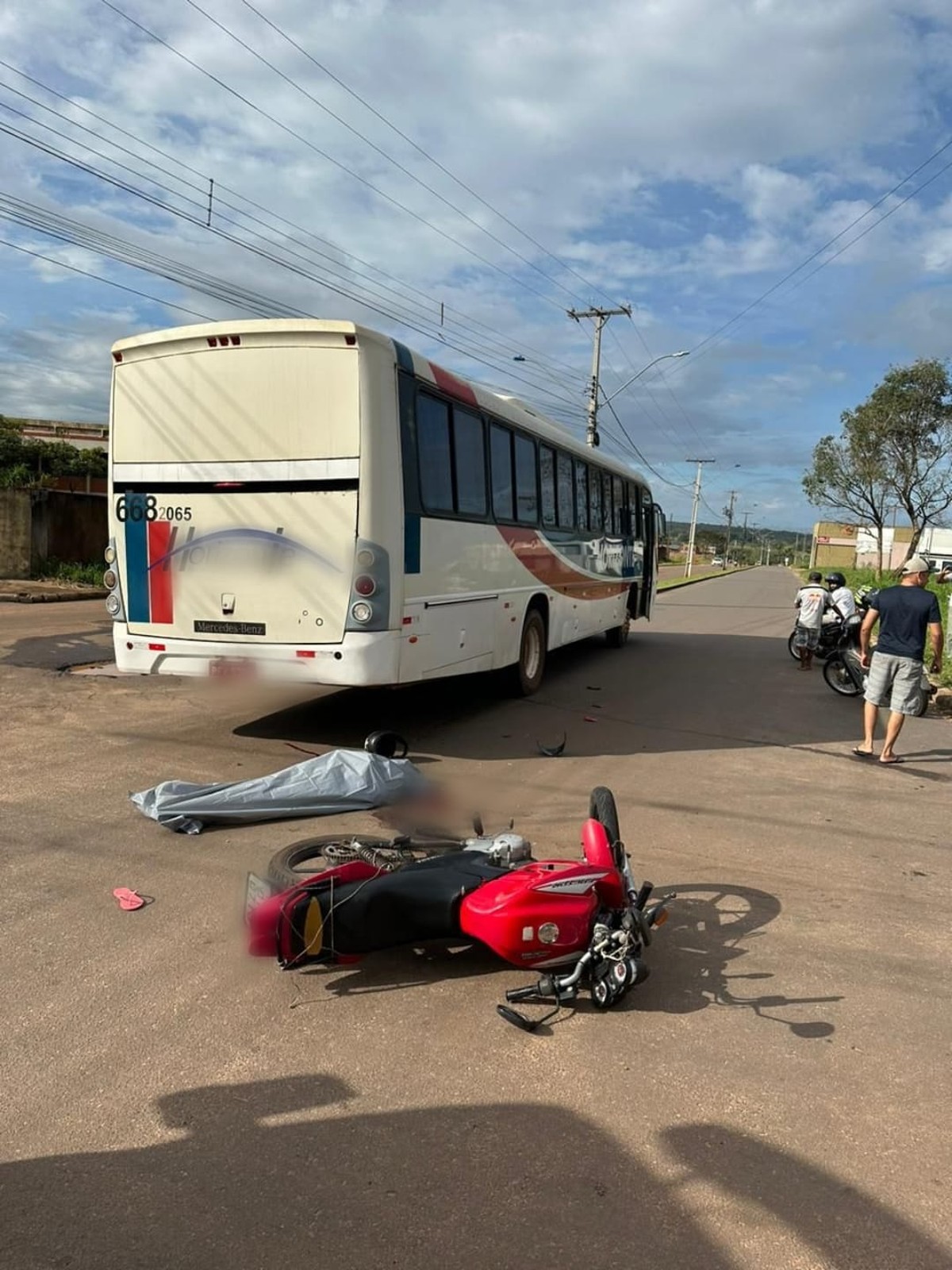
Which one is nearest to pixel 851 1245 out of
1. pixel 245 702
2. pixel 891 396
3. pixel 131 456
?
pixel 131 456

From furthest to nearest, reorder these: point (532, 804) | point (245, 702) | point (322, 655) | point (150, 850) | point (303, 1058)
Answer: point (245, 702)
point (322, 655)
point (532, 804)
point (150, 850)
point (303, 1058)

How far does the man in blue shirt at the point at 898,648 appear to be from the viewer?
801 cm

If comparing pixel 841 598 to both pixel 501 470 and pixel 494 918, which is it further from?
pixel 494 918

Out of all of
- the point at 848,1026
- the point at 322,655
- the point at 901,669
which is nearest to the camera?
the point at 848,1026

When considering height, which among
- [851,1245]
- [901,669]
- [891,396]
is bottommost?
[851,1245]

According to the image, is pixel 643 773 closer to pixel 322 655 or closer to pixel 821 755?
pixel 821 755

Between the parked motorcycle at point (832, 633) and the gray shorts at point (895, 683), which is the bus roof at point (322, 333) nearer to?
the gray shorts at point (895, 683)

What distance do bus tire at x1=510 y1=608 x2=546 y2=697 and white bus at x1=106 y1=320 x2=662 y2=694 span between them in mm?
2046

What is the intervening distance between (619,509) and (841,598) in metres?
3.75

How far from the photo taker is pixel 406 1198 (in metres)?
2.46

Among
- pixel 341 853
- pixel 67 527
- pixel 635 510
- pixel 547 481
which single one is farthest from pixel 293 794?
pixel 67 527

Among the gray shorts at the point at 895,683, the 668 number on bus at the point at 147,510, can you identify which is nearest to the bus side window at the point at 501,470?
the 668 number on bus at the point at 147,510

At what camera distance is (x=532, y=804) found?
6.23 metres

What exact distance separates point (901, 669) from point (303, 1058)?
6735 mm
